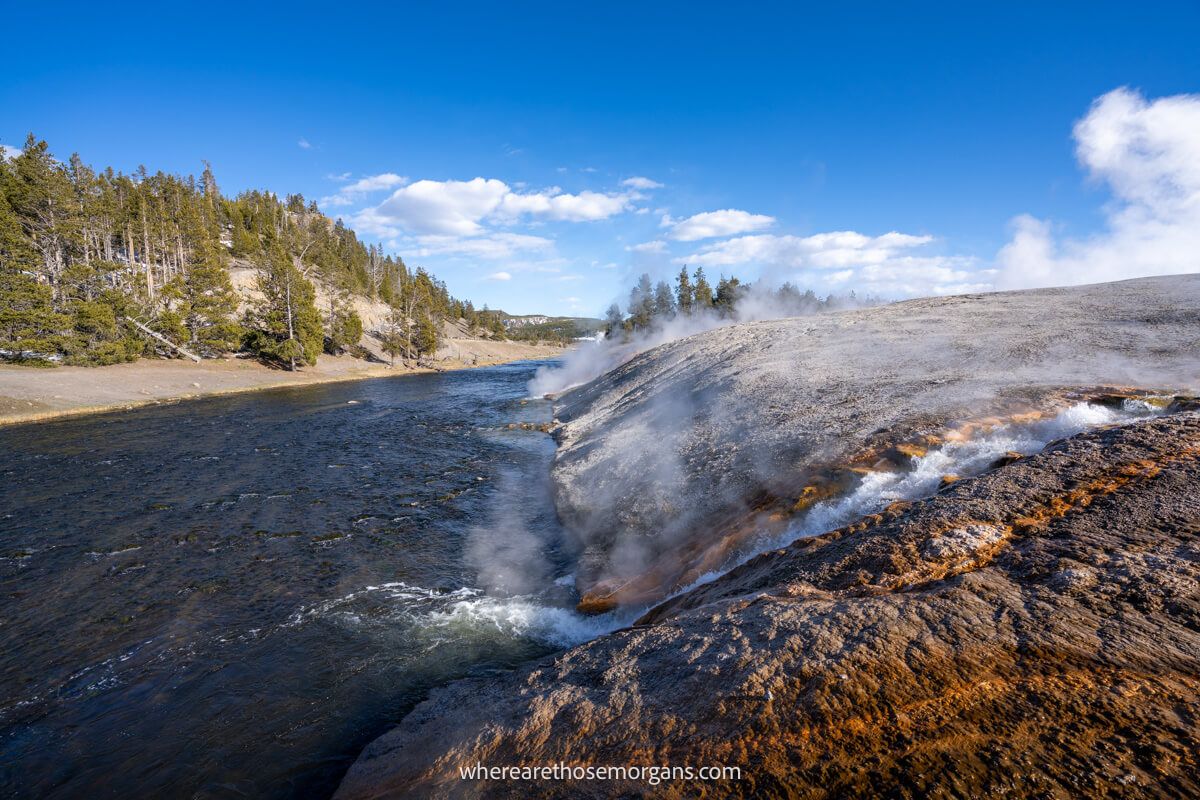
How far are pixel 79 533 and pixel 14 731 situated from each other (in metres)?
8.52

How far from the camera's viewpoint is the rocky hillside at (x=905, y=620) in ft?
11.1

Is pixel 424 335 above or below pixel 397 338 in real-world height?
above

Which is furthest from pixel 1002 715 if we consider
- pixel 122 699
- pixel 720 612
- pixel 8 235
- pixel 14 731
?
pixel 8 235

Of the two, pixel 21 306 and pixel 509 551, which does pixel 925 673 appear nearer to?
pixel 509 551

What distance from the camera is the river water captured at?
647cm

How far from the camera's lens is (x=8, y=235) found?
34.8 meters

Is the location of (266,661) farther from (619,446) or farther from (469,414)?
(469,414)

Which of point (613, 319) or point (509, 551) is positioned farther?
point (613, 319)

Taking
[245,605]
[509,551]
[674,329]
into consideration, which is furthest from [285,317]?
→ [509,551]

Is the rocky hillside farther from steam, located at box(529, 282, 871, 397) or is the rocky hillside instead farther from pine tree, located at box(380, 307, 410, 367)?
pine tree, located at box(380, 307, 410, 367)

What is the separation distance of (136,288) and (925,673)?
214ft

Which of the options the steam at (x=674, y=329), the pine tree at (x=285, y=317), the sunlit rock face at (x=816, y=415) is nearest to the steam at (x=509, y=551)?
the sunlit rock face at (x=816, y=415)

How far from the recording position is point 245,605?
9.90 metres

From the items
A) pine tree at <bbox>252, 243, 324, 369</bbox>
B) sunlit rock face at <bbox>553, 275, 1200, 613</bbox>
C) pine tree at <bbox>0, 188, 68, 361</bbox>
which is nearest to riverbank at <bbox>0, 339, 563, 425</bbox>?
pine tree at <bbox>0, 188, 68, 361</bbox>
